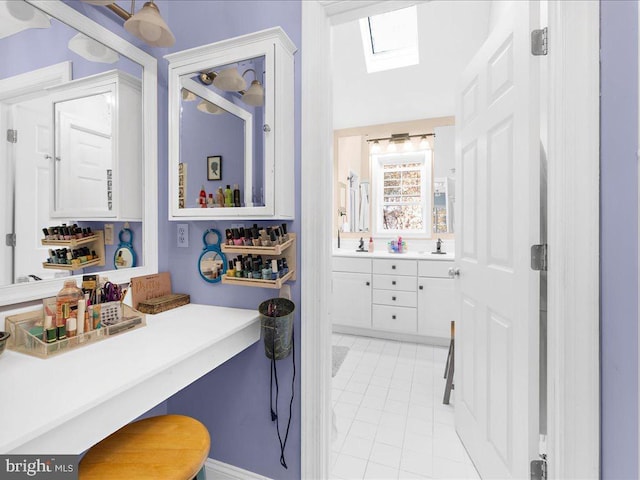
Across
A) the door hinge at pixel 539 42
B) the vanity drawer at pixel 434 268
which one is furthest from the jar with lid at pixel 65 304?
the vanity drawer at pixel 434 268

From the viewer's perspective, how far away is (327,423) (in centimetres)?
Answer: 142

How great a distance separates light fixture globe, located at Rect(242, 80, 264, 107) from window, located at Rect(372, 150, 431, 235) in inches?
109

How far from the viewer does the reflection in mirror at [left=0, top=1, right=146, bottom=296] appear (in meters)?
1.05

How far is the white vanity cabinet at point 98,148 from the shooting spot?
4.00 feet

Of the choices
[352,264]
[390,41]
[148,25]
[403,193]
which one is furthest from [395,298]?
[148,25]

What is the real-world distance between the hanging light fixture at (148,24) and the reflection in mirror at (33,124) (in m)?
0.17

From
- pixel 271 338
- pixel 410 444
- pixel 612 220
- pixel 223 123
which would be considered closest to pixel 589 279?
pixel 612 220

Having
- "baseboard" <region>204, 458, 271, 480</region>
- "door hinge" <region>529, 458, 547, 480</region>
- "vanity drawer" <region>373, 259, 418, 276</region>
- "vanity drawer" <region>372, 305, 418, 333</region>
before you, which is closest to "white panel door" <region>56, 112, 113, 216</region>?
"baseboard" <region>204, 458, 271, 480</region>

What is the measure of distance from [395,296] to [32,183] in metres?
2.89

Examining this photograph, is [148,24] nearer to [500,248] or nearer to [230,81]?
[230,81]

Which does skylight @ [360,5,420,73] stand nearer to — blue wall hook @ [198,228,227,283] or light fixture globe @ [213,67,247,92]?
light fixture globe @ [213,67,247,92]

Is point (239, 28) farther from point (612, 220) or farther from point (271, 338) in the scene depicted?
point (612, 220)

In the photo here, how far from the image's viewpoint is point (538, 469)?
1.15 metres

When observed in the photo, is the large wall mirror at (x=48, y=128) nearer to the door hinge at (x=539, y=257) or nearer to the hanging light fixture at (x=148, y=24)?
the hanging light fixture at (x=148, y=24)
